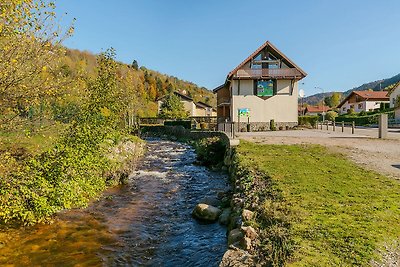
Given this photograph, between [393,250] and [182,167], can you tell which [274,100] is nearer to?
[182,167]

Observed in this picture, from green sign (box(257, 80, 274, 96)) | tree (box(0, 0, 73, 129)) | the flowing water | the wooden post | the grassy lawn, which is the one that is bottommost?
the flowing water

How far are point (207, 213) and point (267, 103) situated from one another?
29582 mm

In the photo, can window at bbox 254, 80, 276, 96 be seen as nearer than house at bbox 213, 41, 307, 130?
No

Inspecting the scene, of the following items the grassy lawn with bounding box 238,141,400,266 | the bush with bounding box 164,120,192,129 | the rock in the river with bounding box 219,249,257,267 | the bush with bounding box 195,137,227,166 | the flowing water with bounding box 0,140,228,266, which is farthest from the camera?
the bush with bounding box 164,120,192,129

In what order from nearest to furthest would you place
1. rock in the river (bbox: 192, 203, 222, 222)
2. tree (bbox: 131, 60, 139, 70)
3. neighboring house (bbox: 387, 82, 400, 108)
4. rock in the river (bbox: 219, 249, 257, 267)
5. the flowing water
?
rock in the river (bbox: 219, 249, 257, 267) < the flowing water < rock in the river (bbox: 192, 203, 222, 222) < neighboring house (bbox: 387, 82, 400, 108) < tree (bbox: 131, 60, 139, 70)

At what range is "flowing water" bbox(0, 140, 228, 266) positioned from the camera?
7.26m

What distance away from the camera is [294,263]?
4.55m

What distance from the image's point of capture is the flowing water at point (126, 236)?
726 centimetres

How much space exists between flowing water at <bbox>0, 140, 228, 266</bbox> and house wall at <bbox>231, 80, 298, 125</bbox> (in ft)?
82.8

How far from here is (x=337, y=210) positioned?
6438 mm

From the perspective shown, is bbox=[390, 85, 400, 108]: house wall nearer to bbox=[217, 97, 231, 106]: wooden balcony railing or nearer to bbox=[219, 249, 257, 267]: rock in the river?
bbox=[217, 97, 231, 106]: wooden balcony railing

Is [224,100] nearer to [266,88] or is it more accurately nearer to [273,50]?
[266,88]

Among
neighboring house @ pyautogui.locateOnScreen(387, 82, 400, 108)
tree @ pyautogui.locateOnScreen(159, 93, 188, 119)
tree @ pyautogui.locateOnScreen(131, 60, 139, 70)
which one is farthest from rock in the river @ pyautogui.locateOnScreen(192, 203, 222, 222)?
tree @ pyautogui.locateOnScreen(131, 60, 139, 70)

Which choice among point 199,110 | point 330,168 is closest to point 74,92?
point 330,168
